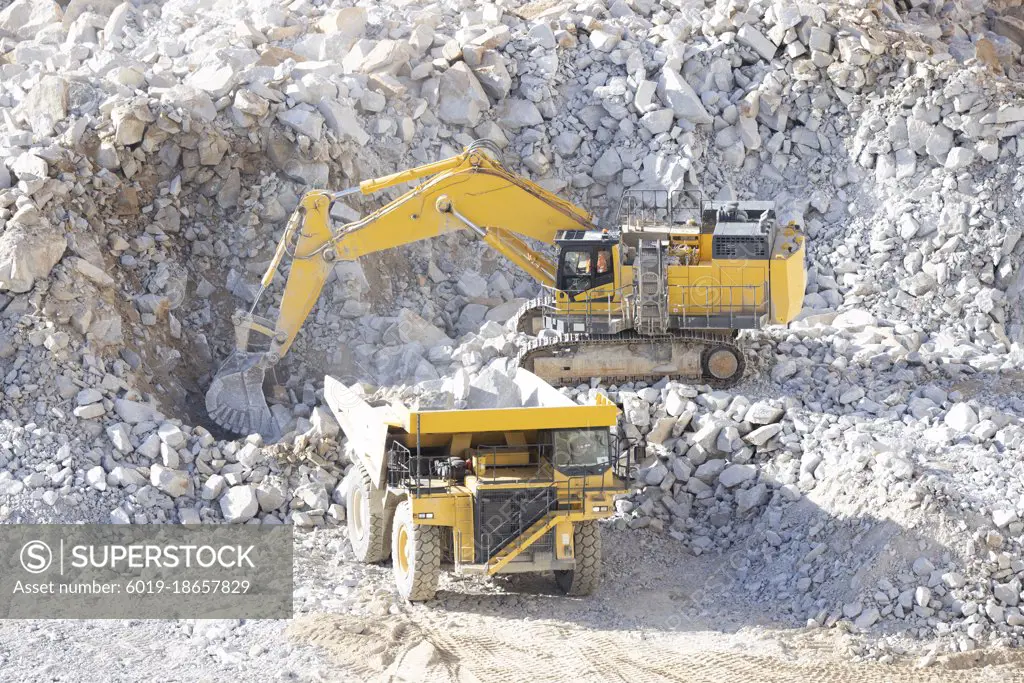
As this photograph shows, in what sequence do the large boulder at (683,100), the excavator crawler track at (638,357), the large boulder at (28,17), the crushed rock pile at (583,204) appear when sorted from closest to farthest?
the crushed rock pile at (583,204) < the excavator crawler track at (638,357) < the large boulder at (683,100) < the large boulder at (28,17)

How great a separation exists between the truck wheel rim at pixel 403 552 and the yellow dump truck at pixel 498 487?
0.01 meters

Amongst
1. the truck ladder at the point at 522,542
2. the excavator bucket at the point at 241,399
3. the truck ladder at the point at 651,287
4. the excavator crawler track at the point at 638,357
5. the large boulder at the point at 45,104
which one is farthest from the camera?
the large boulder at the point at 45,104

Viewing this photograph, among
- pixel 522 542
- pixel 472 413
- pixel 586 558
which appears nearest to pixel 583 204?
pixel 586 558

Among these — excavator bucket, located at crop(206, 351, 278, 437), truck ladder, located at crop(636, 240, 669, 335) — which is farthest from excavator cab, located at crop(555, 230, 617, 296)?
excavator bucket, located at crop(206, 351, 278, 437)

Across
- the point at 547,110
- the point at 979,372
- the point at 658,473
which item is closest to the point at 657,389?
the point at 658,473

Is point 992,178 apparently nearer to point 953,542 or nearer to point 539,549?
point 953,542

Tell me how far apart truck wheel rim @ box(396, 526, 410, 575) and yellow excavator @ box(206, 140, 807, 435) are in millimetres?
4190

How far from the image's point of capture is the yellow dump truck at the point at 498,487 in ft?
36.9

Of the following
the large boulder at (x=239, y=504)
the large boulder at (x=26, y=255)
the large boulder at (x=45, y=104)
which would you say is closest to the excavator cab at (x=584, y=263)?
the large boulder at (x=239, y=504)

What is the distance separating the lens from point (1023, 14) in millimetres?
23281

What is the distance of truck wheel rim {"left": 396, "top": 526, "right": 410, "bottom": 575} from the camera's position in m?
11.7

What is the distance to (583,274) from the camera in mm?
15617

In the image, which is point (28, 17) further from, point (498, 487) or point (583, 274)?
point (498, 487)

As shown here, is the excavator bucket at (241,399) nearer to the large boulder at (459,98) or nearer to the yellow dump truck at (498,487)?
the yellow dump truck at (498,487)
